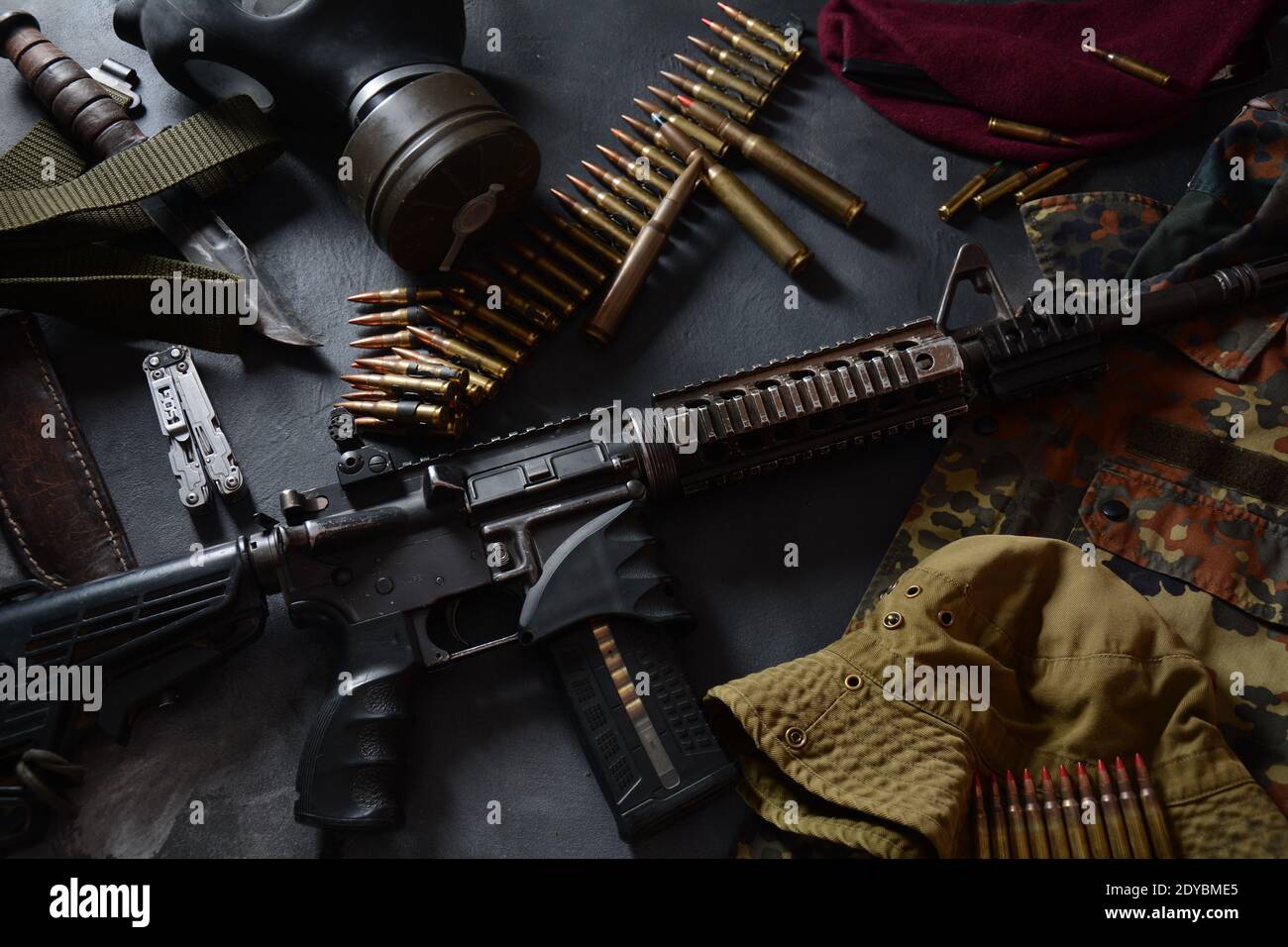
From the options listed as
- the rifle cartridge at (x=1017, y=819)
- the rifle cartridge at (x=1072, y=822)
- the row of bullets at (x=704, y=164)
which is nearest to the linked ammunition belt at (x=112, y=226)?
the row of bullets at (x=704, y=164)

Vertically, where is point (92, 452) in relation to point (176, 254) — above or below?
below

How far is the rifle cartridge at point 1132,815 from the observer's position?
2.30 metres

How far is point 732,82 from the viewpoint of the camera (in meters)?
3.36

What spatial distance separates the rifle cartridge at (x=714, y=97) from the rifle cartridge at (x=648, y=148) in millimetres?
180

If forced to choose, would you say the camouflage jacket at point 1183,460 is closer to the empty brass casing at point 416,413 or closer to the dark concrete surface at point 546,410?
the dark concrete surface at point 546,410

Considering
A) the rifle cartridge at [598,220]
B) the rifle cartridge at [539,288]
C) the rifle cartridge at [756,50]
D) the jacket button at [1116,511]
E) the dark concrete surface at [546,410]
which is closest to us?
the dark concrete surface at [546,410]

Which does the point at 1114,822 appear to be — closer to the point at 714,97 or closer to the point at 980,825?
the point at 980,825

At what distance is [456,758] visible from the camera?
2652 mm

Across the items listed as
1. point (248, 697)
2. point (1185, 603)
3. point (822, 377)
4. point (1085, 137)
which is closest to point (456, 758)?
point (248, 697)

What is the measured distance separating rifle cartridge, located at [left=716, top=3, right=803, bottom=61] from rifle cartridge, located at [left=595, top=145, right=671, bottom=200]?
59 cm

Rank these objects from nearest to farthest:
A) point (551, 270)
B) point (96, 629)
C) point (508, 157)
→ point (96, 629)
point (508, 157)
point (551, 270)

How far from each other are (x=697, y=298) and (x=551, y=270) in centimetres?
43

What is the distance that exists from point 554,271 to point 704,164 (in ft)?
1.89

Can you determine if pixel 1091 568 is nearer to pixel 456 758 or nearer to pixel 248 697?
pixel 456 758
